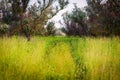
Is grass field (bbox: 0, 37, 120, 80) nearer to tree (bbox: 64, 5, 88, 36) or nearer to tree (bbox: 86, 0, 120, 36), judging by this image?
tree (bbox: 86, 0, 120, 36)

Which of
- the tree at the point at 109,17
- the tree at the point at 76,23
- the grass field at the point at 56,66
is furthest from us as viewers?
the tree at the point at 76,23

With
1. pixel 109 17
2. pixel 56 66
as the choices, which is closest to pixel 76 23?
pixel 109 17

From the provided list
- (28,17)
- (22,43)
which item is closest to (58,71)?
(22,43)

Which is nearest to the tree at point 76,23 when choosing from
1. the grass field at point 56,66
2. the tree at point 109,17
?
the tree at point 109,17

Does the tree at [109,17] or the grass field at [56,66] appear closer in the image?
the grass field at [56,66]

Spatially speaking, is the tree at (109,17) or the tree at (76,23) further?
the tree at (76,23)

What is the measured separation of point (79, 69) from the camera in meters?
6.86

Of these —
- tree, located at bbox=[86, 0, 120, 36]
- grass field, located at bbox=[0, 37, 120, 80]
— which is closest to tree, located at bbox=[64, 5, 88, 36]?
tree, located at bbox=[86, 0, 120, 36]

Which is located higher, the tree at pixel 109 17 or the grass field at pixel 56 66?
the tree at pixel 109 17

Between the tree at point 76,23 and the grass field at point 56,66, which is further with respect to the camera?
the tree at point 76,23

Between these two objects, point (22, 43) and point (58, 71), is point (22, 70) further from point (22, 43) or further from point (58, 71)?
point (22, 43)

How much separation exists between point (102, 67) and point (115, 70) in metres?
0.29

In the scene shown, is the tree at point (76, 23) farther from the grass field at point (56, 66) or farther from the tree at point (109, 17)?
the grass field at point (56, 66)

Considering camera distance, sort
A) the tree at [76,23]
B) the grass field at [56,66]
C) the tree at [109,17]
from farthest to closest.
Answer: the tree at [76,23], the tree at [109,17], the grass field at [56,66]
